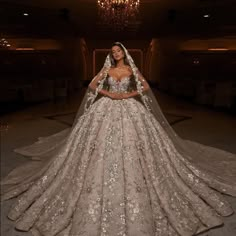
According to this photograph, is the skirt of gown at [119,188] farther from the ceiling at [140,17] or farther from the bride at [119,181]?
the ceiling at [140,17]

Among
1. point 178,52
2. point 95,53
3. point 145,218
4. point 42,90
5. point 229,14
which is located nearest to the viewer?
point 145,218

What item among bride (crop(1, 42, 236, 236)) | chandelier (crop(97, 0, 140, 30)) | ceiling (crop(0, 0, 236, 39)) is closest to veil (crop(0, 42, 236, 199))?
bride (crop(1, 42, 236, 236))

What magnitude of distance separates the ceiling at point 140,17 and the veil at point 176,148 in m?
5.67

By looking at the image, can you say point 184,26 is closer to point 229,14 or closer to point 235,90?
point 229,14

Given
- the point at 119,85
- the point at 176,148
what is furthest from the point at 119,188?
the point at 176,148

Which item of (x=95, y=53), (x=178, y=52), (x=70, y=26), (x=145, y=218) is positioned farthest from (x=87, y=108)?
(x=95, y=53)

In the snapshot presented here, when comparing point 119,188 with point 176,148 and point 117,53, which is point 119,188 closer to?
point 117,53

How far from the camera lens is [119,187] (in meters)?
2.69

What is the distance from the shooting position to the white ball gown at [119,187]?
8.45ft

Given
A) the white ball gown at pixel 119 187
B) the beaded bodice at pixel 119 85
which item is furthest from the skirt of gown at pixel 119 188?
the beaded bodice at pixel 119 85

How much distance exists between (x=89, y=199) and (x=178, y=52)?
1334cm

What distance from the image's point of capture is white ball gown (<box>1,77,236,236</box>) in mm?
2576

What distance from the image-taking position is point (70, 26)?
539 inches

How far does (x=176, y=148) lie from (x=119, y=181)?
58.1 inches
